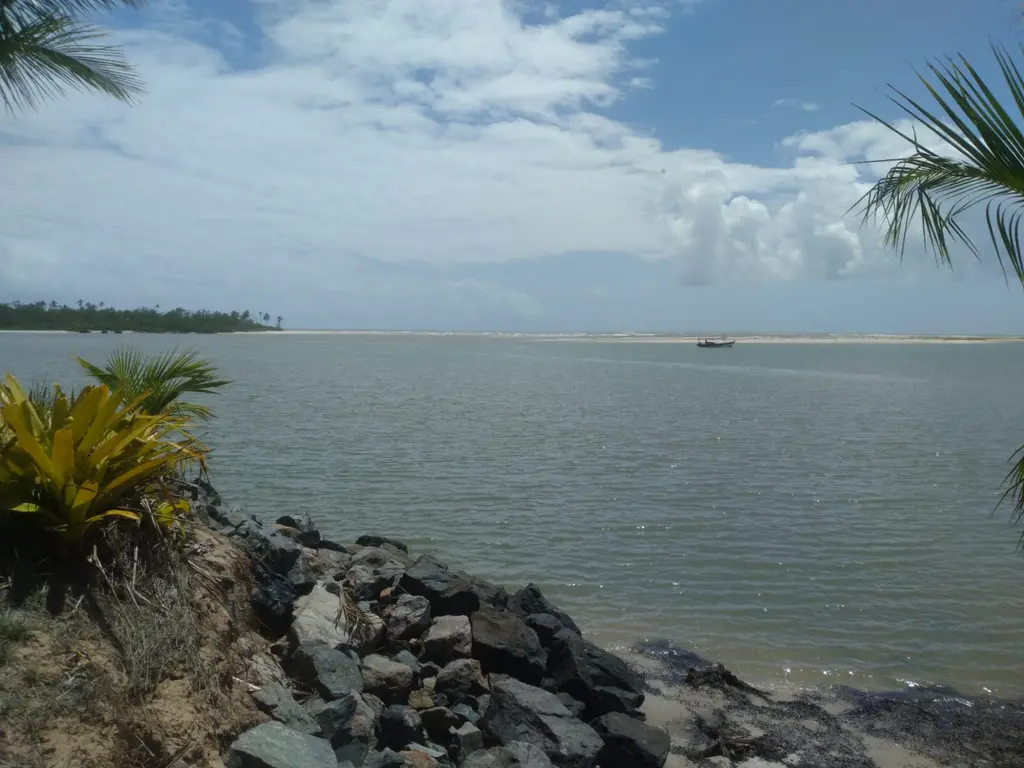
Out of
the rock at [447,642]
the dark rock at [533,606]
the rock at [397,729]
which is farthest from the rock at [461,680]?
the dark rock at [533,606]

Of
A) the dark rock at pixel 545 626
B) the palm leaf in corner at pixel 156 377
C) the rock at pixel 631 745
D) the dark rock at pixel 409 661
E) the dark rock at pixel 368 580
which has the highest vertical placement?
the palm leaf in corner at pixel 156 377

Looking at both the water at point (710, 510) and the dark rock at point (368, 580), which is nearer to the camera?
the dark rock at point (368, 580)

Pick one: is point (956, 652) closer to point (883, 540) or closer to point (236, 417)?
point (883, 540)

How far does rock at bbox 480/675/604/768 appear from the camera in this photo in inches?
295

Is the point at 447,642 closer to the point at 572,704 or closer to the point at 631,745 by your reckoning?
the point at 572,704

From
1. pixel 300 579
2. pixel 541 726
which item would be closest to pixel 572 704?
pixel 541 726

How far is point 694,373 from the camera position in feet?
229

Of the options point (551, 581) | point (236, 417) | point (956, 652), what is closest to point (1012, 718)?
point (956, 652)

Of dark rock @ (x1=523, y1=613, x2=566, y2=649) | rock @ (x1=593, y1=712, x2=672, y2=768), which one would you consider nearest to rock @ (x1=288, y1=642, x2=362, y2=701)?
rock @ (x1=593, y1=712, x2=672, y2=768)

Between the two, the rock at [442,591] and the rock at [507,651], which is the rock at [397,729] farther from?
the rock at [442,591]

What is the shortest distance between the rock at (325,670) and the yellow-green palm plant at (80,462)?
5.08 ft

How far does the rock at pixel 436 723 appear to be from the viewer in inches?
284

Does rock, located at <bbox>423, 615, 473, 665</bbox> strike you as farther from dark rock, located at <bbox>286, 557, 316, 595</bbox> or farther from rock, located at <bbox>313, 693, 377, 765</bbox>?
rock, located at <bbox>313, 693, 377, 765</bbox>

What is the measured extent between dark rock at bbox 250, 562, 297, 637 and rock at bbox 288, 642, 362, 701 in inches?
16.8
